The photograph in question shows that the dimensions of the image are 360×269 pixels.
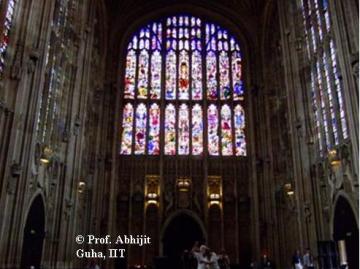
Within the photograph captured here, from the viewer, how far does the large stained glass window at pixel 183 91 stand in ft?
106

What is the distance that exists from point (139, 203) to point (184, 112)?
8.20 metres

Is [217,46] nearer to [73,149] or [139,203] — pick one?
[139,203]

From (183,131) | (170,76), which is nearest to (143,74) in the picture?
(170,76)

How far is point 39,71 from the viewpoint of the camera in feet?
57.7

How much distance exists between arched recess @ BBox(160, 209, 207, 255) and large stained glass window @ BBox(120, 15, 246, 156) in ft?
15.8

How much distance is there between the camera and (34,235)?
61.2 feet

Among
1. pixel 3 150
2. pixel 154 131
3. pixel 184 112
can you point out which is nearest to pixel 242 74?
pixel 184 112

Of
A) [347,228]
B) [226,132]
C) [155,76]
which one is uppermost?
[155,76]

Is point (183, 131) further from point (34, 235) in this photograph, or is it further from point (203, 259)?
point (203, 259)

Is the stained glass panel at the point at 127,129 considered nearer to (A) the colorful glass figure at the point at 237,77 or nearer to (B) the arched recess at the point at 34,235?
(A) the colorful glass figure at the point at 237,77

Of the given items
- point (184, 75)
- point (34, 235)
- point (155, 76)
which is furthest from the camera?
point (184, 75)

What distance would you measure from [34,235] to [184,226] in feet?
45.5

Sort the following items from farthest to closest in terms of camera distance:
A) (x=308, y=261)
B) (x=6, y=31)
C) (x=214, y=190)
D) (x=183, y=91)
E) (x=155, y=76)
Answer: (x=155, y=76) < (x=183, y=91) < (x=214, y=190) < (x=308, y=261) < (x=6, y=31)

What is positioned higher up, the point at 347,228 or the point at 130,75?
the point at 130,75
